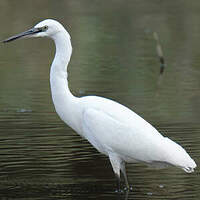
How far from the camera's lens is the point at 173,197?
7.53 metres

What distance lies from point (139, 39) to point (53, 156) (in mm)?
9456

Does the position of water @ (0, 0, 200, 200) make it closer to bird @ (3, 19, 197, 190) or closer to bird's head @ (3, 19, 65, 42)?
bird @ (3, 19, 197, 190)

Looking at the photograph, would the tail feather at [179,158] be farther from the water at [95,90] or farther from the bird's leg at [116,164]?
the bird's leg at [116,164]

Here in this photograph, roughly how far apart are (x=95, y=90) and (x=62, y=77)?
15.1 ft

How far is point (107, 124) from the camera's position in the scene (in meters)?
7.77

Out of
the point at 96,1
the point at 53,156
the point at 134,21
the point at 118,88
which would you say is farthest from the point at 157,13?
the point at 53,156

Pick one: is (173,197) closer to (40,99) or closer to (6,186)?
(6,186)

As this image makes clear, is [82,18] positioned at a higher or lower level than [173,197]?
lower

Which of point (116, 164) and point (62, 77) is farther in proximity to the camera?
point (62, 77)

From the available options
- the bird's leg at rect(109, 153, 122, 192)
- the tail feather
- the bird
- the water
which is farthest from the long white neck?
the tail feather

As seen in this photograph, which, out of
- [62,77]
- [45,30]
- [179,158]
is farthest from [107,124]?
[45,30]

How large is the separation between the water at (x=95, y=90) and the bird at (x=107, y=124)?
350mm

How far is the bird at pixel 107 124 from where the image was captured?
25.2ft

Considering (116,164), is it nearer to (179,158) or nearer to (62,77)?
(179,158)
